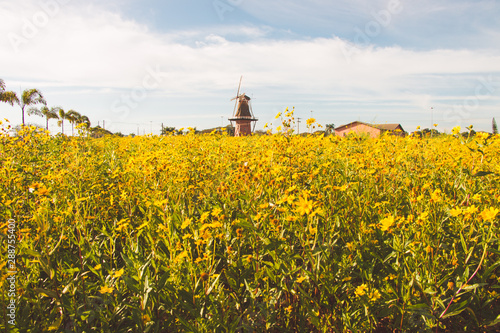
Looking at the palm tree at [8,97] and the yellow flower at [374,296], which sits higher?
the palm tree at [8,97]

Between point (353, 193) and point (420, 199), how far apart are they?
1.81ft

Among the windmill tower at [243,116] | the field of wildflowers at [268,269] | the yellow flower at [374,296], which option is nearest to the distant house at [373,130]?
the field of wildflowers at [268,269]

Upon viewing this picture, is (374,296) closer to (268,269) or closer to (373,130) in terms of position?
(268,269)

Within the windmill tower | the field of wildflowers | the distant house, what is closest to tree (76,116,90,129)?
the field of wildflowers

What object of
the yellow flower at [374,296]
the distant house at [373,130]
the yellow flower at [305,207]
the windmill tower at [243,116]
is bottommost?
the yellow flower at [374,296]

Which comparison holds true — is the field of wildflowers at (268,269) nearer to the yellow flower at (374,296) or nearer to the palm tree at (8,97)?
the yellow flower at (374,296)

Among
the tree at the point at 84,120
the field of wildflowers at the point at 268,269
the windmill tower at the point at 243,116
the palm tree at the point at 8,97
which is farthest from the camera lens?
the windmill tower at the point at 243,116

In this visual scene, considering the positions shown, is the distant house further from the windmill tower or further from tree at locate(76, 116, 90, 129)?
the windmill tower

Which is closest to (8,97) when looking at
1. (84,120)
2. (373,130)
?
(84,120)

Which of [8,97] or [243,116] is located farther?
[243,116]

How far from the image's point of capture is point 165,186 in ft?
9.05

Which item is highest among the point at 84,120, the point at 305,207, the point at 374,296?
the point at 84,120

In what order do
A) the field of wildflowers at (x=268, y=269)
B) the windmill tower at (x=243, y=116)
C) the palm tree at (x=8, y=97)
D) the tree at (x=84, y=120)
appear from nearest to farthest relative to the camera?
the field of wildflowers at (x=268, y=269), the tree at (x=84, y=120), the palm tree at (x=8, y=97), the windmill tower at (x=243, y=116)

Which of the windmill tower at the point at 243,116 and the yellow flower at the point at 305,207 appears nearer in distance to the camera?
the yellow flower at the point at 305,207
